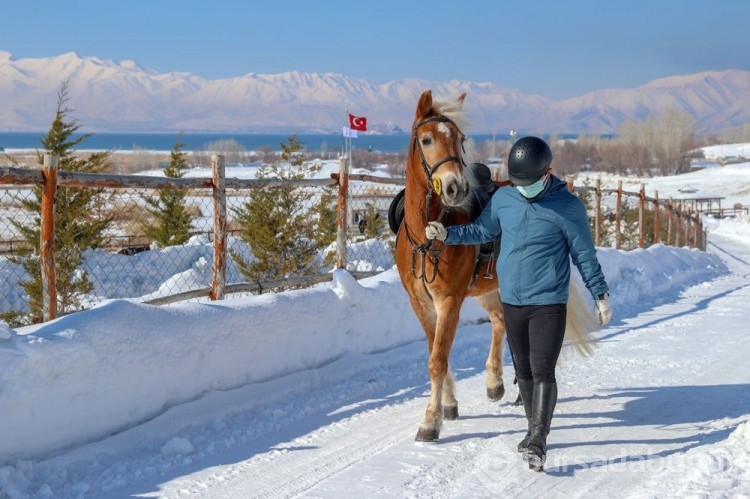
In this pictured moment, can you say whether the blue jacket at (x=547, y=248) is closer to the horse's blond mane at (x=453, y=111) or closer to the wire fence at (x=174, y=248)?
the horse's blond mane at (x=453, y=111)

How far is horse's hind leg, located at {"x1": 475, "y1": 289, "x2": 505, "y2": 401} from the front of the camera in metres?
6.54

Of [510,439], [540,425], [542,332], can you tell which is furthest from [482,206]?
[540,425]

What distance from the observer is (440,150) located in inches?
213

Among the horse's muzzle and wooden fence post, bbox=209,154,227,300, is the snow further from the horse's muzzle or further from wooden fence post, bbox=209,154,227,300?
the horse's muzzle

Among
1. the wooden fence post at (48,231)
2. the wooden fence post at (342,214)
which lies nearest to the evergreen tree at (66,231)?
the wooden fence post at (342,214)

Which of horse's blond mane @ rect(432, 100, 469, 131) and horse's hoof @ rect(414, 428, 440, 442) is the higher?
horse's blond mane @ rect(432, 100, 469, 131)

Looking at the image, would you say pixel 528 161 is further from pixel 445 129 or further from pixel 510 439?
pixel 510 439

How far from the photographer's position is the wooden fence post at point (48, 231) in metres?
5.58

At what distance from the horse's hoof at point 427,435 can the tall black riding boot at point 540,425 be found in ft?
2.65

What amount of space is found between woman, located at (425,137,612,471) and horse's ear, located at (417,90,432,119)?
3.51ft

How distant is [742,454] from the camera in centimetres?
471

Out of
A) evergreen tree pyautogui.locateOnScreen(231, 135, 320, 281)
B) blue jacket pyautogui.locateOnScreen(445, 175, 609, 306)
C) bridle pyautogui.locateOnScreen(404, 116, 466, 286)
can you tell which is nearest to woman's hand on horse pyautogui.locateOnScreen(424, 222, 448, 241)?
bridle pyautogui.locateOnScreen(404, 116, 466, 286)

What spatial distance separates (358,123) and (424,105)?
10.5 meters

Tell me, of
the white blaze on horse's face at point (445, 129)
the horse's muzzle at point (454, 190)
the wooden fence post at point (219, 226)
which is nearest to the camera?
the horse's muzzle at point (454, 190)
